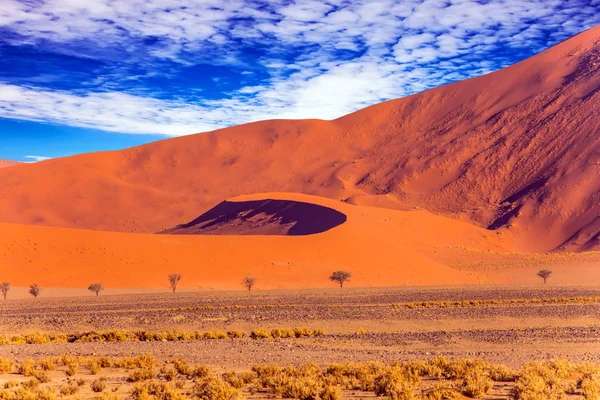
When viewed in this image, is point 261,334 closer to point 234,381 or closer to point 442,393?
point 234,381

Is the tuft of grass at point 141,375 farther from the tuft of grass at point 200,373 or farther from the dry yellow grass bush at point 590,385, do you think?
the dry yellow grass bush at point 590,385

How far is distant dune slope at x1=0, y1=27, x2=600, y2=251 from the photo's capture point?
79062 mm

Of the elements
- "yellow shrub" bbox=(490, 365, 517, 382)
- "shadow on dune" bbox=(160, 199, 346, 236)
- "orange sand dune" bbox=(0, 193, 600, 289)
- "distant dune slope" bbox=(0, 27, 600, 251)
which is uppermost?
"distant dune slope" bbox=(0, 27, 600, 251)

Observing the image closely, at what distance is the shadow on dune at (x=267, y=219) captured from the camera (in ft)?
217

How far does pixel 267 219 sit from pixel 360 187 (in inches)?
1018

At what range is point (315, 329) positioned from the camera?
23.1 metres

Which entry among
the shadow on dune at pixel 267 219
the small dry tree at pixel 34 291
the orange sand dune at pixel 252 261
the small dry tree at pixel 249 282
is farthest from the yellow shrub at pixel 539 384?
the shadow on dune at pixel 267 219

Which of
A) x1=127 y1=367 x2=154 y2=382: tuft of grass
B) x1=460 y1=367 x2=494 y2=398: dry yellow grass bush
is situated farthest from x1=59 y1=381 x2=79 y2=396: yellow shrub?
x1=460 y1=367 x2=494 y2=398: dry yellow grass bush

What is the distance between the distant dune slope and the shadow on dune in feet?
48.1

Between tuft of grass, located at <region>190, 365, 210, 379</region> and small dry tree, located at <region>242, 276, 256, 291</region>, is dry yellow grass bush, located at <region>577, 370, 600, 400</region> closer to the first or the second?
tuft of grass, located at <region>190, 365, 210, 379</region>

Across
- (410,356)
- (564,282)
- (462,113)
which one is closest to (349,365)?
(410,356)

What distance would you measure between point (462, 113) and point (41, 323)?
8789 cm

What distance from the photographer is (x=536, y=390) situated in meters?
9.93

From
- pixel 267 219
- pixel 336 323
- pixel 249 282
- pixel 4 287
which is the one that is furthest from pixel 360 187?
pixel 336 323
